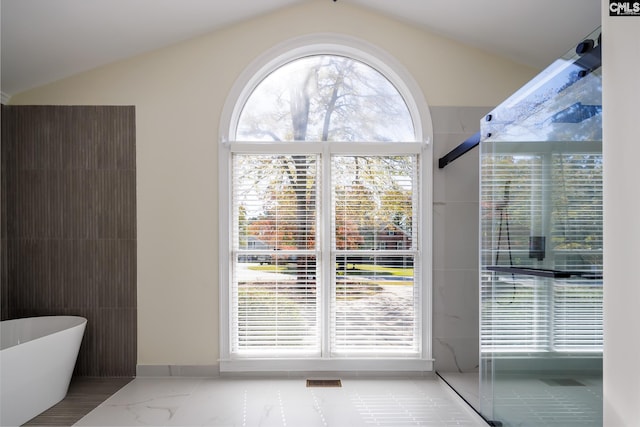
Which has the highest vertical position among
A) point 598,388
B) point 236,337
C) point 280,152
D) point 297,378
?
point 280,152

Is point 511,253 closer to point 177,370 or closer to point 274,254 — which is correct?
point 274,254

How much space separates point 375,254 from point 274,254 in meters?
0.82

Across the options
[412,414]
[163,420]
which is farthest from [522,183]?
[163,420]

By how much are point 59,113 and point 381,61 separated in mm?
2649

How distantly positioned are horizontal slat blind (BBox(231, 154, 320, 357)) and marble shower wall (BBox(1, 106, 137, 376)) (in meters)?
0.86

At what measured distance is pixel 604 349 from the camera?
150cm

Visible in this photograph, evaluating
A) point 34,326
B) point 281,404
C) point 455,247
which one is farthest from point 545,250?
point 34,326

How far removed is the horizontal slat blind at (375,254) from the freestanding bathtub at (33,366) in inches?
75.6

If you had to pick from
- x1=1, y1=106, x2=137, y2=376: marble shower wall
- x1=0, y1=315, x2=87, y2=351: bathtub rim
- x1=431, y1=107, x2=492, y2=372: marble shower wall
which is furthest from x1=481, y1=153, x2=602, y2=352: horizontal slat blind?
x1=0, y1=315, x2=87, y2=351: bathtub rim

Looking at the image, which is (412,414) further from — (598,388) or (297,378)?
(598,388)

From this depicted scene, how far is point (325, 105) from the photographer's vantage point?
3490mm

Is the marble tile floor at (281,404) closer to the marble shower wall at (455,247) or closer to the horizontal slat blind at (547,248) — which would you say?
the marble shower wall at (455,247)

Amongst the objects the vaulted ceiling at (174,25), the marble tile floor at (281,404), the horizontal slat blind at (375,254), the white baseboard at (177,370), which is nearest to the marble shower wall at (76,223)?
the white baseboard at (177,370)

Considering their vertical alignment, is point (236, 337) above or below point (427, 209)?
below
